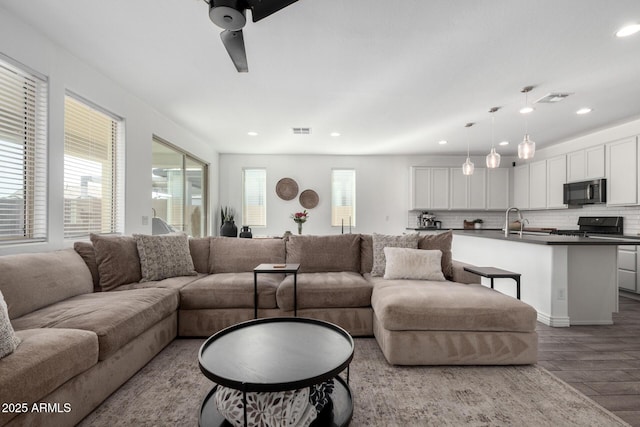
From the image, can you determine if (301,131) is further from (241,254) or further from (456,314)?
(456,314)

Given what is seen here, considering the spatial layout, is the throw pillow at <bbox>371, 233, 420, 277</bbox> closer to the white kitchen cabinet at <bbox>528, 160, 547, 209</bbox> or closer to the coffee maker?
the coffee maker

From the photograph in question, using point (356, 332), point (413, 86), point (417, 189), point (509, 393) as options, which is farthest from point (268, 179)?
point (509, 393)

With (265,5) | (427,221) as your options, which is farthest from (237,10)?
(427,221)

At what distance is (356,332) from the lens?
2709 mm

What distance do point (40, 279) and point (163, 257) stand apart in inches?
38.9

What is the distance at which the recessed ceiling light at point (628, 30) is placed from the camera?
217cm

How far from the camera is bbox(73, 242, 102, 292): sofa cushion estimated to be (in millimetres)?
2549

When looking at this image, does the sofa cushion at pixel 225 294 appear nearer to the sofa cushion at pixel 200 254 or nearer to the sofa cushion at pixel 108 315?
the sofa cushion at pixel 108 315

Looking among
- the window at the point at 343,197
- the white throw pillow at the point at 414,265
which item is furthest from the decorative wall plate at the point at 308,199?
the white throw pillow at the point at 414,265

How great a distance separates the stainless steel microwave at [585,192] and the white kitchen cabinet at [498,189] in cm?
138

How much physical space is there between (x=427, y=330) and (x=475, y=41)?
224 cm

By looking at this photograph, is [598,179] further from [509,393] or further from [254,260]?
[254,260]

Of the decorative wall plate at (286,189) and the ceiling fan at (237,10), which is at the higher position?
the ceiling fan at (237,10)

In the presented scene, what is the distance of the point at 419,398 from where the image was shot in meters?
1.77
